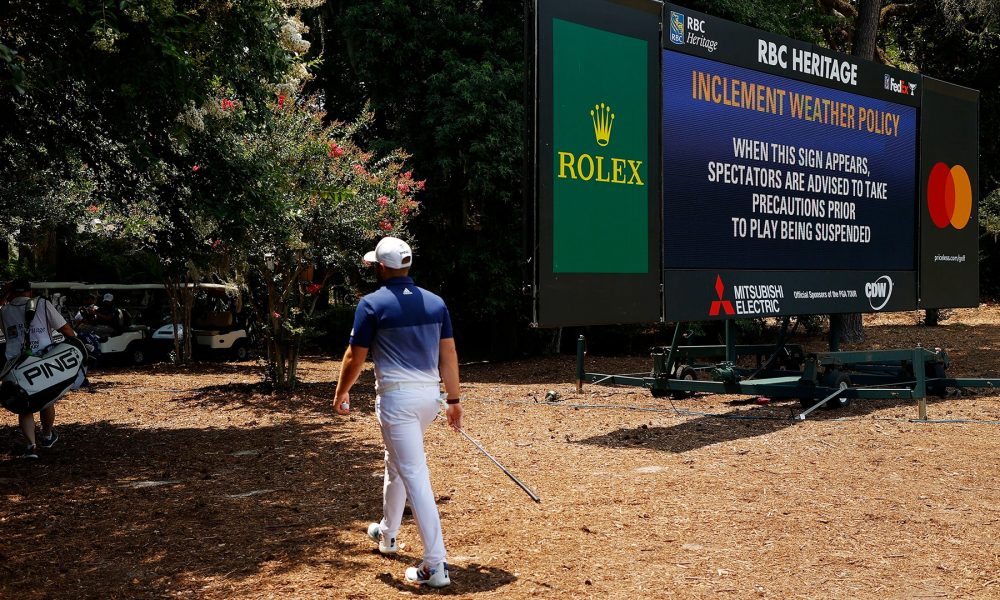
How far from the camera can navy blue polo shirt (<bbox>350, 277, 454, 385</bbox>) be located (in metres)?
5.86

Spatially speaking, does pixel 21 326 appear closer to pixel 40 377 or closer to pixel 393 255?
pixel 40 377

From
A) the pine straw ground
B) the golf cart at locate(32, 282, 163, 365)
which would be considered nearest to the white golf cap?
the pine straw ground

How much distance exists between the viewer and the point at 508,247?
71.3 feet

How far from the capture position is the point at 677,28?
11.3m

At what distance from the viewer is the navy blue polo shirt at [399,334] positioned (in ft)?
19.2

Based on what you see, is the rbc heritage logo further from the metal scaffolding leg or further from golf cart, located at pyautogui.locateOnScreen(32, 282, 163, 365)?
golf cart, located at pyautogui.locateOnScreen(32, 282, 163, 365)

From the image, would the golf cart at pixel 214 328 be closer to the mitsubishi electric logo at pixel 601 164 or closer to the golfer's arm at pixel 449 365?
the mitsubishi electric logo at pixel 601 164

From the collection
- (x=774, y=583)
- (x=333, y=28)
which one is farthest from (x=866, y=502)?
(x=333, y=28)

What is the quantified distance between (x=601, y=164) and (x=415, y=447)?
5.31 meters

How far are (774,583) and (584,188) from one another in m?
5.19

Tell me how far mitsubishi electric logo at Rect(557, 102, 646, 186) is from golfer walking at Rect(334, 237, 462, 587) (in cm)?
429

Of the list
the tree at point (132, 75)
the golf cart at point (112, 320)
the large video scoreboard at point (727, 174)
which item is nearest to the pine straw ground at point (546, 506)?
the large video scoreboard at point (727, 174)

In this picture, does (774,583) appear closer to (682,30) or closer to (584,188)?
(584,188)

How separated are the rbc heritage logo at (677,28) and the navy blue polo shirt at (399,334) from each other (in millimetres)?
6443
